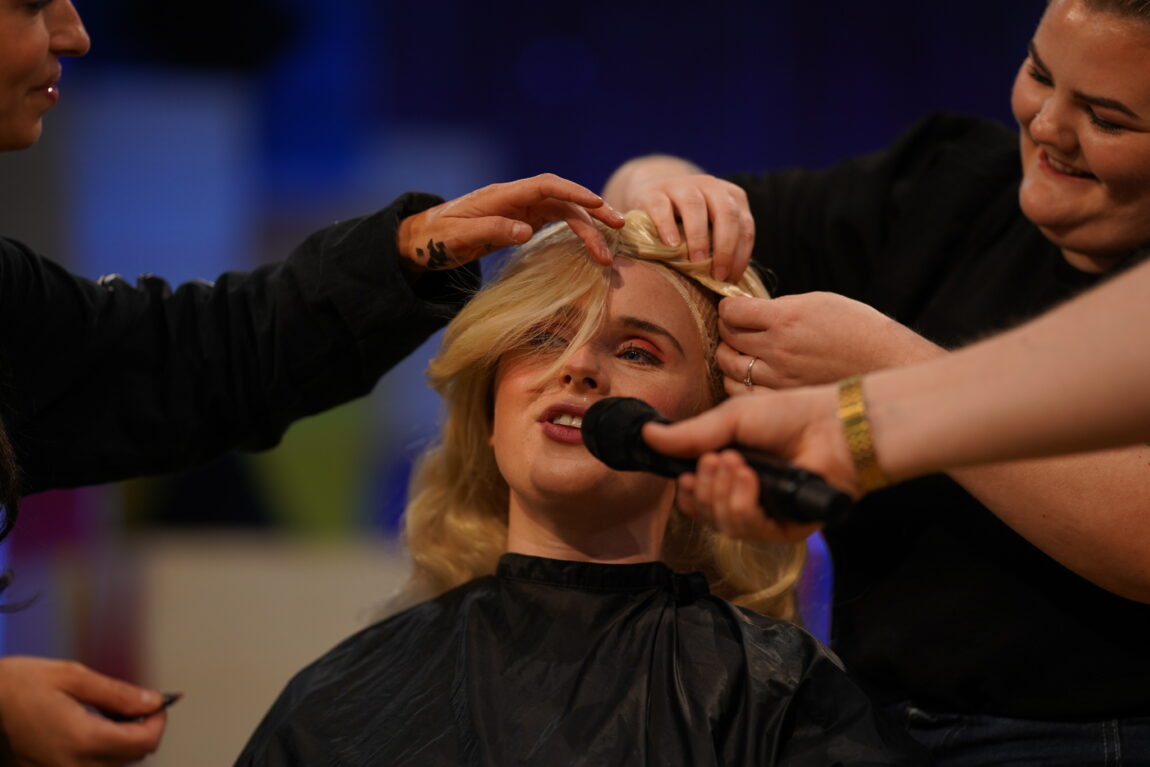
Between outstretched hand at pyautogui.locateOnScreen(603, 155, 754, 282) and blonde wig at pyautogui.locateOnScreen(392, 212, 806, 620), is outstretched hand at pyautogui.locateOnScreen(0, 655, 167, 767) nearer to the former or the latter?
blonde wig at pyautogui.locateOnScreen(392, 212, 806, 620)

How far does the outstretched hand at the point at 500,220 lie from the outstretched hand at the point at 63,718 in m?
0.66

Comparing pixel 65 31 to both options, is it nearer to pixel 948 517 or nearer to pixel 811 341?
pixel 811 341

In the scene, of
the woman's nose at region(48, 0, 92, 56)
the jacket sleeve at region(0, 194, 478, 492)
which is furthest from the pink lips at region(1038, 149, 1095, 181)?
the woman's nose at region(48, 0, 92, 56)

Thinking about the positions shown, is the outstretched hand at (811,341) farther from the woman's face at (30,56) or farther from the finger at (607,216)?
the woman's face at (30,56)

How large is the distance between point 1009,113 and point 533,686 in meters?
2.11

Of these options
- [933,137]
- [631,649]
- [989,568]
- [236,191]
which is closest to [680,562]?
[631,649]

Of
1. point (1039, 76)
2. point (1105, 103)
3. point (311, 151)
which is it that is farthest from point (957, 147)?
point (311, 151)

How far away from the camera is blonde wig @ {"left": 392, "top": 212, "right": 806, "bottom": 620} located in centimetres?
158

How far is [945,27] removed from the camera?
9.58 ft

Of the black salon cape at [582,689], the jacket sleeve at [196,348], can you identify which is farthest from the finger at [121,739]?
the jacket sleeve at [196,348]

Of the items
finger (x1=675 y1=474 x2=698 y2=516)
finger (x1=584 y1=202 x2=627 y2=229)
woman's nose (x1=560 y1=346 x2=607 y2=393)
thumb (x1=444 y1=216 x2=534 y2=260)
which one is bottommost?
woman's nose (x1=560 y1=346 x2=607 y2=393)

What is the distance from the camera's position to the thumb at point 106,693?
142 centimetres

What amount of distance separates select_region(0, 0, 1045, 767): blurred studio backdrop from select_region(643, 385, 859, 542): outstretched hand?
1.91 metres

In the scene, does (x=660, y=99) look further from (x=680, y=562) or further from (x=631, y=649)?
(x=631, y=649)
